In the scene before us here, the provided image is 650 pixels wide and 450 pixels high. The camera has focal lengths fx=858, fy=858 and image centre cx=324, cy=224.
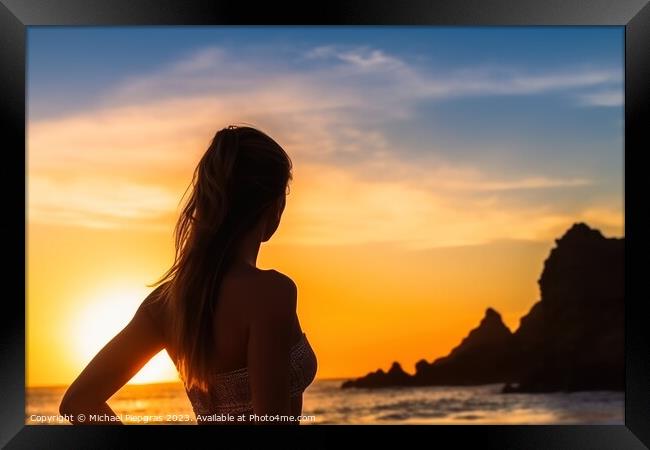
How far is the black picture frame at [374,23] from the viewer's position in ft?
10.8

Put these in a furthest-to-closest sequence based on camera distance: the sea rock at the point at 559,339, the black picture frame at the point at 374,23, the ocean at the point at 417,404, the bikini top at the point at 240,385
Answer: the ocean at the point at 417,404 → the sea rock at the point at 559,339 → the black picture frame at the point at 374,23 → the bikini top at the point at 240,385

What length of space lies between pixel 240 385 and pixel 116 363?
39 centimetres

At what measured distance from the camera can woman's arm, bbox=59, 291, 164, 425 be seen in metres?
2.67

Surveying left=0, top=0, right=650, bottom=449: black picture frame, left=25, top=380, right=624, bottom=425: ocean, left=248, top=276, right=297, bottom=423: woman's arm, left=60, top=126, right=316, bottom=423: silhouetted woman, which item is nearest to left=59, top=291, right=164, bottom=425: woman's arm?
left=60, top=126, right=316, bottom=423: silhouetted woman

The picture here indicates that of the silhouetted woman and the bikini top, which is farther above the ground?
the silhouetted woman

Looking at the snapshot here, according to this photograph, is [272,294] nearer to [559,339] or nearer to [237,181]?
[237,181]

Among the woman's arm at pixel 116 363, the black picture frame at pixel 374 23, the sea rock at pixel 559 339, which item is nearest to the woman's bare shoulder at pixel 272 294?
the woman's arm at pixel 116 363

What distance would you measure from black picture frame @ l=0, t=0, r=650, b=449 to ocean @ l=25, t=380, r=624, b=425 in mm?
12313

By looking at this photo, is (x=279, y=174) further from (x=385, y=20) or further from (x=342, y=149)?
(x=342, y=149)

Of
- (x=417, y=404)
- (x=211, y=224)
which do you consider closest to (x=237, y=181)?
(x=211, y=224)

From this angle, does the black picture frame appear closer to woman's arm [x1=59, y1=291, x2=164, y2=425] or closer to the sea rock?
woman's arm [x1=59, y1=291, x2=164, y2=425]

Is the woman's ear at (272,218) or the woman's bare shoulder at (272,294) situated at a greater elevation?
the woman's ear at (272,218)

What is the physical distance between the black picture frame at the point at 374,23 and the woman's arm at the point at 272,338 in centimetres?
71

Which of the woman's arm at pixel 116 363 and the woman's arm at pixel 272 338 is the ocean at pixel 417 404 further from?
the woman's arm at pixel 272 338
